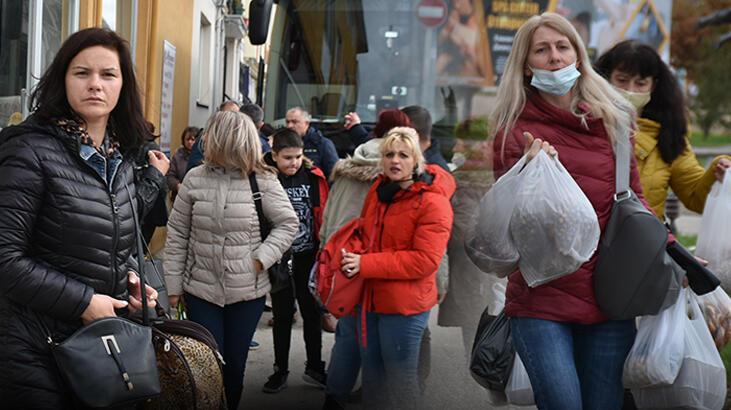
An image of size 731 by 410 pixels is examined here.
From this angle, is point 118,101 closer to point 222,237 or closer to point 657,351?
point 222,237

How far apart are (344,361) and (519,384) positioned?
2.00 meters

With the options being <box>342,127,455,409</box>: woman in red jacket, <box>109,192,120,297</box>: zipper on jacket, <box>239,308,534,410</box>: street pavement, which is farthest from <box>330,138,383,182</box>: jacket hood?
<box>109,192,120,297</box>: zipper on jacket

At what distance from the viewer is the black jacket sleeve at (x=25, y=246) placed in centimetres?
279

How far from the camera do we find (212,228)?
4.98 metres

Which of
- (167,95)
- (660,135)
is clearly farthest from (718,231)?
(167,95)

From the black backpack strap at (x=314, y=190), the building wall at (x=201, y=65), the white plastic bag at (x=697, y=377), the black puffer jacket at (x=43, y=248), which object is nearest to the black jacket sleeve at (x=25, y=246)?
the black puffer jacket at (x=43, y=248)

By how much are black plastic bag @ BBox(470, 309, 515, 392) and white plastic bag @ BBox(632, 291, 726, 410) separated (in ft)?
1.71

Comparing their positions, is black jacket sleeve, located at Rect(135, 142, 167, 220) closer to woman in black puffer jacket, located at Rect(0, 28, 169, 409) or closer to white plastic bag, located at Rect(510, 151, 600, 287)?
woman in black puffer jacket, located at Rect(0, 28, 169, 409)

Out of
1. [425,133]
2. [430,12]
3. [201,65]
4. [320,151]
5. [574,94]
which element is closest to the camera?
[574,94]

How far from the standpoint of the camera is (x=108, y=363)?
285 centimetres

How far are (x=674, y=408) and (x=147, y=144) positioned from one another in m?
2.10

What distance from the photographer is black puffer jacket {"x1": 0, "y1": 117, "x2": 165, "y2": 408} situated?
2.80m

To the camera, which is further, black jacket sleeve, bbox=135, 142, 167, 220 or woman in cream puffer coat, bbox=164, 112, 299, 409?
woman in cream puffer coat, bbox=164, 112, 299, 409

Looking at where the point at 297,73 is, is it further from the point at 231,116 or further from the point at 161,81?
the point at 231,116
